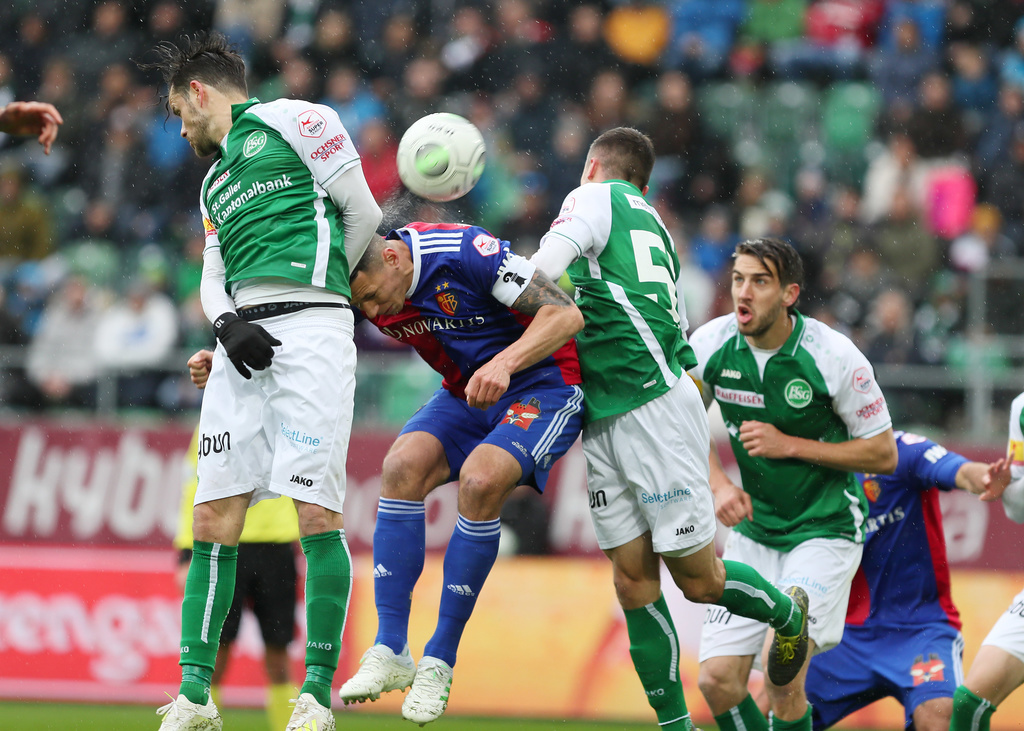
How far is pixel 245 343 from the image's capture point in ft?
16.5

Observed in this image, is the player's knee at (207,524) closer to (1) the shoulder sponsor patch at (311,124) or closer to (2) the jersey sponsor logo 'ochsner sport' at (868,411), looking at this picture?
(1) the shoulder sponsor patch at (311,124)

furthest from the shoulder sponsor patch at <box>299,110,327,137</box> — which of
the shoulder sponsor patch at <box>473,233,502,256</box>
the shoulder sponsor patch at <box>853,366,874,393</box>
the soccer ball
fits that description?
the shoulder sponsor patch at <box>853,366,874,393</box>

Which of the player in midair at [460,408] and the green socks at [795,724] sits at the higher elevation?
the player in midair at [460,408]

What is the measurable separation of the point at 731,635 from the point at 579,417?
162 centimetres

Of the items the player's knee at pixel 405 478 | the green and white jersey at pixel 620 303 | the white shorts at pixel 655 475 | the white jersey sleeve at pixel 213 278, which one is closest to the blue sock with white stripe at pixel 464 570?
the player's knee at pixel 405 478

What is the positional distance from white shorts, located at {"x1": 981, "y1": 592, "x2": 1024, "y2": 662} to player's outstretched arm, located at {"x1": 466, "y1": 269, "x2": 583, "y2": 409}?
2.67m

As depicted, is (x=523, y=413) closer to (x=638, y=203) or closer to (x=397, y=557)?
(x=397, y=557)

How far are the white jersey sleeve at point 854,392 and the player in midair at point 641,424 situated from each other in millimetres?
886

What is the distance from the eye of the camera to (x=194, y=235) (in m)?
13.4

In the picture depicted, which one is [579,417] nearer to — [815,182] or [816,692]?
[816,692]

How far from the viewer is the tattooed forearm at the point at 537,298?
5.39 meters

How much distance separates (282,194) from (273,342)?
620 millimetres

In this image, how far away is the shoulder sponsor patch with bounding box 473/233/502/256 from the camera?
18.1 ft

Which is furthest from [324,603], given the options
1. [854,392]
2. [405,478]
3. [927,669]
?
[927,669]
